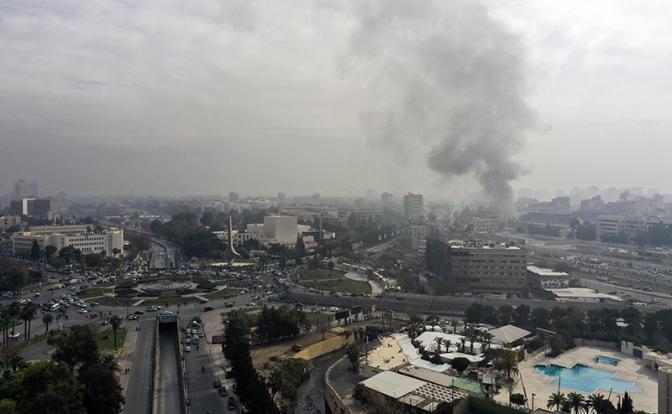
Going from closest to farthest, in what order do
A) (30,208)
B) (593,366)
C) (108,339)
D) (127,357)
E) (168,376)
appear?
(168,376), (593,366), (127,357), (108,339), (30,208)

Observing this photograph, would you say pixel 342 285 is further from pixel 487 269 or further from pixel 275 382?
pixel 275 382

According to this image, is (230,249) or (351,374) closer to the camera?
(351,374)

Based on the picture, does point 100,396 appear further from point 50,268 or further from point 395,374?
point 50,268

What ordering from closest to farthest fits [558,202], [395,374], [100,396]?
[100,396]
[395,374]
[558,202]

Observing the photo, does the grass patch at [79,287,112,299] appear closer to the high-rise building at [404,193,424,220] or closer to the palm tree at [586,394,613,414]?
the palm tree at [586,394,613,414]

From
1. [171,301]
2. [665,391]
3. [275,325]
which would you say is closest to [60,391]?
[275,325]

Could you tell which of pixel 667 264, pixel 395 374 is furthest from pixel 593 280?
pixel 395 374
